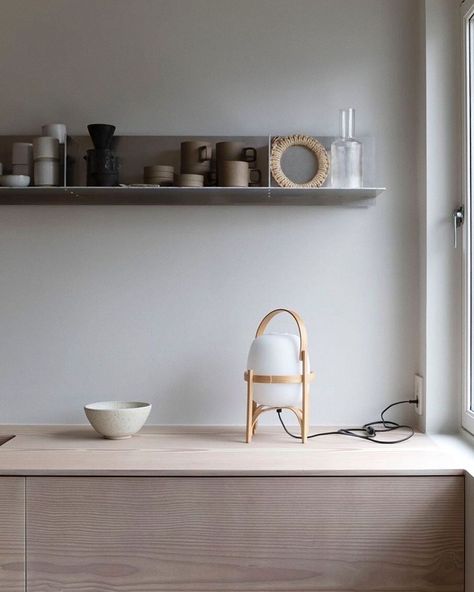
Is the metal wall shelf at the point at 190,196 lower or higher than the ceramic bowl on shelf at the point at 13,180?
lower

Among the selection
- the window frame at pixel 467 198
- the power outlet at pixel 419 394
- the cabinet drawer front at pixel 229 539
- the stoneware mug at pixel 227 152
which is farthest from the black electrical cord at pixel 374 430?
the stoneware mug at pixel 227 152

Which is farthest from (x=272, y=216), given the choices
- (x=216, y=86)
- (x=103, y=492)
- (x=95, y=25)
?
(x=103, y=492)

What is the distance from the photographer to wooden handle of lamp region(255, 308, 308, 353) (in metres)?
2.37

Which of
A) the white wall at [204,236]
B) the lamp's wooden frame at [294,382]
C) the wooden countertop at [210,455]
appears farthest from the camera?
the white wall at [204,236]

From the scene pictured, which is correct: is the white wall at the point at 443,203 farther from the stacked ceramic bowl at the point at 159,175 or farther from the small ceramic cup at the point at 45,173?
the small ceramic cup at the point at 45,173

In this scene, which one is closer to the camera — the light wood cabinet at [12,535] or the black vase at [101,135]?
the light wood cabinet at [12,535]

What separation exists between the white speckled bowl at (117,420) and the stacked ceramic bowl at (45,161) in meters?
0.72

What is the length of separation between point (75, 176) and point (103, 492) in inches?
42.0

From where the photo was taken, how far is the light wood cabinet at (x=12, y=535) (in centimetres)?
205

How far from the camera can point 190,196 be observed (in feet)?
8.40

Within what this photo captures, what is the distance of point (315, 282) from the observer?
8.63ft

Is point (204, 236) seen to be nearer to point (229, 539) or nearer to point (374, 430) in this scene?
point (374, 430)

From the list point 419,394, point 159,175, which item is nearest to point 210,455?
point 419,394

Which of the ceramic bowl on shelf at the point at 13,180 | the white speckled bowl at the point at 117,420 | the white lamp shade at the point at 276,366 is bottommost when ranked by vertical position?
the white speckled bowl at the point at 117,420
